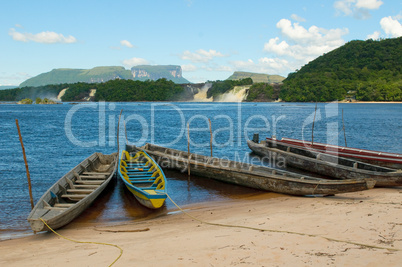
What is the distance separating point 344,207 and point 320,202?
47.3 inches

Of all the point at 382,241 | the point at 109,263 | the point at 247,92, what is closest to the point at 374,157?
the point at 382,241

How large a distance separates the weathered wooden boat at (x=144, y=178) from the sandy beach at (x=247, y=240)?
0.83 m

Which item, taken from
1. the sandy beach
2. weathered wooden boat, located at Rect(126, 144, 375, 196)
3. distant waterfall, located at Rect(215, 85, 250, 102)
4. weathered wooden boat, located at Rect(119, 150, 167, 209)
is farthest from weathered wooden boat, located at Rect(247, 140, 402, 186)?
distant waterfall, located at Rect(215, 85, 250, 102)

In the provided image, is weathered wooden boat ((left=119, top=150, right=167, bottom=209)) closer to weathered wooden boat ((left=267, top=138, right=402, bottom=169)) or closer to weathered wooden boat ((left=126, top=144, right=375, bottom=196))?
weathered wooden boat ((left=126, top=144, right=375, bottom=196))

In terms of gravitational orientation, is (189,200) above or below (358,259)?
below

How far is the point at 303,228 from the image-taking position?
335 inches

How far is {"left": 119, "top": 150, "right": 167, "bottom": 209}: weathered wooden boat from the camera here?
469 inches

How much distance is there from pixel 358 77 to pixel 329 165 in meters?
145

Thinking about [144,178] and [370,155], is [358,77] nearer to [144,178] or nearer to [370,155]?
[370,155]

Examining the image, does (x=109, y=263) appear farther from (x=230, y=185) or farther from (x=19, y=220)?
(x=230, y=185)

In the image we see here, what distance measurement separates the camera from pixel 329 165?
16.3 metres

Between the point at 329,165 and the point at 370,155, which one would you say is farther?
the point at 370,155

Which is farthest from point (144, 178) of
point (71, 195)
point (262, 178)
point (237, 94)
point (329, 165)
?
point (237, 94)

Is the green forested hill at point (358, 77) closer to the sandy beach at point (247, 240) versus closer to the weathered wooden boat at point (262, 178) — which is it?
the weathered wooden boat at point (262, 178)
